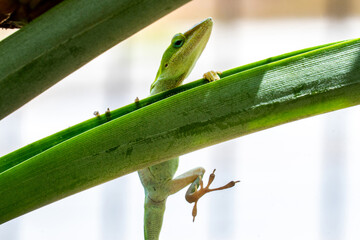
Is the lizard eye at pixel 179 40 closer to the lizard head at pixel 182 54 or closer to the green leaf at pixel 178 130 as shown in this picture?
the lizard head at pixel 182 54

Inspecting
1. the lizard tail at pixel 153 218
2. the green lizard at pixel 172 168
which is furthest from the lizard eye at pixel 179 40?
the lizard tail at pixel 153 218

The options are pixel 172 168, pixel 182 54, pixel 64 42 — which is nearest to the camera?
pixel 64 42

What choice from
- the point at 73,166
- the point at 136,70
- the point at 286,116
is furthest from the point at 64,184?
the point at 136,70

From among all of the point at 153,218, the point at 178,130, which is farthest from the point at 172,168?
the point at 178,130

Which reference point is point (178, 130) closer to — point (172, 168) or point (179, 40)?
point (179, 40)

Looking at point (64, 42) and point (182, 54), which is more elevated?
point (182, 54)

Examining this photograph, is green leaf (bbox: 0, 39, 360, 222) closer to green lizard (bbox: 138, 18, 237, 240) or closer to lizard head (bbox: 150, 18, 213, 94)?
green lizard (bbox: 138, 18, 237, 240)

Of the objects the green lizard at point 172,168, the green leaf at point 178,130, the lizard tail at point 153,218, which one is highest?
the green lizard at point 172,168
